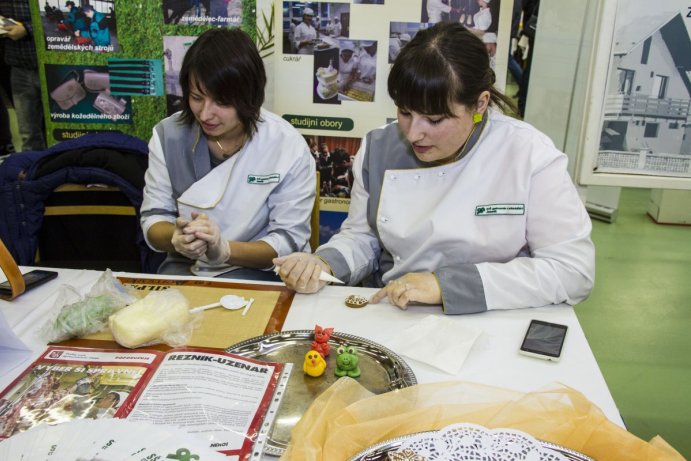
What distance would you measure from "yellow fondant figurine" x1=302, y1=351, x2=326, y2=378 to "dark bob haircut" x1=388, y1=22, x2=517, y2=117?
0.60m

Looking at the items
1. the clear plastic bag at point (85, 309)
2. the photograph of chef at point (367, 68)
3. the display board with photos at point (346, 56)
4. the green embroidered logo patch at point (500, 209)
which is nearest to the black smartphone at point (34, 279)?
the clear plastic bag at point (85, 309)

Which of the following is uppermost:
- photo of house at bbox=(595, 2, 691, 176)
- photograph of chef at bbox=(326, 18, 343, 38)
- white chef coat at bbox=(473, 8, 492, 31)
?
white chef coat at bbox=(473, 8, 492, 31)

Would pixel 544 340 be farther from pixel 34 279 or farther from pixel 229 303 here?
pixel 34 279

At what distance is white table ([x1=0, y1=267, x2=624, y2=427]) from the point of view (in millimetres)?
1009

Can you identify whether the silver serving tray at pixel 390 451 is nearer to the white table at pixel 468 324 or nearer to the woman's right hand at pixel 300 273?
the white table at pixel 468 324

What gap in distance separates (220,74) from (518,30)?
1.65 meters

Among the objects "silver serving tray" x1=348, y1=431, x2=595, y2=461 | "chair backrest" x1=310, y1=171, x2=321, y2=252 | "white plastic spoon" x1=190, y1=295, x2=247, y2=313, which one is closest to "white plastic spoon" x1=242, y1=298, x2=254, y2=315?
"white plastic spoon" x1=190, y1=295, x2=247, y2=313

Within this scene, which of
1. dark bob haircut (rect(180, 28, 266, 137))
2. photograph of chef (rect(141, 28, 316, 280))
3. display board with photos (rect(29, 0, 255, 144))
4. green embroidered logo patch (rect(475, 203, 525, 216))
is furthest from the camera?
display board with photos (rect(29, 0, 255, 144))

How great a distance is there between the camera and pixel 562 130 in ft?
7.68

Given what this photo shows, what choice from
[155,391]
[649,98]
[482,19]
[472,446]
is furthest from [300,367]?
[482,19]

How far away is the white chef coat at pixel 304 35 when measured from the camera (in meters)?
2.36

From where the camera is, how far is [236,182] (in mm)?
1701

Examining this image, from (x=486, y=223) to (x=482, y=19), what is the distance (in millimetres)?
1265

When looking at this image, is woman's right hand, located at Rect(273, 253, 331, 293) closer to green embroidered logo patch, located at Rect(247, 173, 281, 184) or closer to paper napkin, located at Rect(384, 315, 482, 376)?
paper napkin, located at Rect(384, 315, 482, 376)
